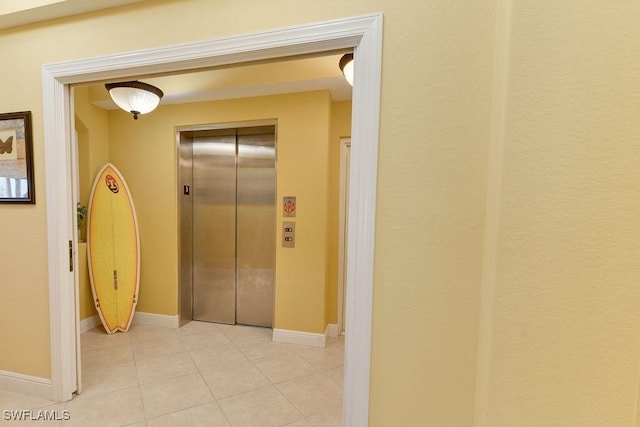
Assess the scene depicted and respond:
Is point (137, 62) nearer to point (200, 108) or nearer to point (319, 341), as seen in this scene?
point (200, 108)

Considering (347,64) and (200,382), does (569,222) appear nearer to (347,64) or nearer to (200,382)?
(347,64)

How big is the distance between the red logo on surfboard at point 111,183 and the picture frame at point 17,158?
108 cm

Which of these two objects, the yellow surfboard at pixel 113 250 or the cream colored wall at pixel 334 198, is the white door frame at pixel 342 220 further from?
the yellow surfboard at pixel 113 250

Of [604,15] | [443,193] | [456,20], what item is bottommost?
[443,193]

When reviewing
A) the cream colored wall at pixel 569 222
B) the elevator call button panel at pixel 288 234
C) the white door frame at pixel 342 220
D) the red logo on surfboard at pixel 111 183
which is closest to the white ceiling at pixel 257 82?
the white door frame at pixel 342 220

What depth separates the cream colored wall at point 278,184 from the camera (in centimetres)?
254

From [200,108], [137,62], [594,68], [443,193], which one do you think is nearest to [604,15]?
[594,68]

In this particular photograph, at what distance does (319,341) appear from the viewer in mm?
2576

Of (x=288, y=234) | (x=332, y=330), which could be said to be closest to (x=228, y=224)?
(x=288, y=234)

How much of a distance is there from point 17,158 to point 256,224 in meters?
1.82

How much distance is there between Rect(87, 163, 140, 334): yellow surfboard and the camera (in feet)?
8.99

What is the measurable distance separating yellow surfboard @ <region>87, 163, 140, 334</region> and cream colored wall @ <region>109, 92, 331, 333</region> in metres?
0.13

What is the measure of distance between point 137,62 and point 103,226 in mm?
2121

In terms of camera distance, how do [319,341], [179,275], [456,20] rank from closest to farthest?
1. [456,20]
2. [319,341]
3. [179,275]
